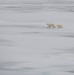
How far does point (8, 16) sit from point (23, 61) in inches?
154

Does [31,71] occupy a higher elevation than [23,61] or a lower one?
lower

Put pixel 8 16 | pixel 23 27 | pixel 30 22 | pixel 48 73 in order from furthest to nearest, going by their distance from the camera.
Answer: pixel 8 16 < pixel 30 22 < pixel 23 27 < pixel 48 73

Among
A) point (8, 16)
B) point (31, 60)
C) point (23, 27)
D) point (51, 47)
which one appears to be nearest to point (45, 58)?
point (31, 60)

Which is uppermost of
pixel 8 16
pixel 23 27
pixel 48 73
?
pixel 8 16

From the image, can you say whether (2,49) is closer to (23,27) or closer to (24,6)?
(23,27)

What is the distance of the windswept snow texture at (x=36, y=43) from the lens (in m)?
4.49

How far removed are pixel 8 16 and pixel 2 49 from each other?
328 cm

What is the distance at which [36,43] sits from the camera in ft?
18.8

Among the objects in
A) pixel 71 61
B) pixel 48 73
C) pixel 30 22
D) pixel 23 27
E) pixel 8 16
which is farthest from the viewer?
pixel 8 16

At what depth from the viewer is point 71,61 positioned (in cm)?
476

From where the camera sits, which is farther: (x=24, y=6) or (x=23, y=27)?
(x=24, y=6)

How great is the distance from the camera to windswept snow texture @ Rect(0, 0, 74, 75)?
4492 mm

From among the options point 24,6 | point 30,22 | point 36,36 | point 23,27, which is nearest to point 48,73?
point 36,36

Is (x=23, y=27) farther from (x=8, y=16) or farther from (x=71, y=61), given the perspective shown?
(x=71, y=61)
